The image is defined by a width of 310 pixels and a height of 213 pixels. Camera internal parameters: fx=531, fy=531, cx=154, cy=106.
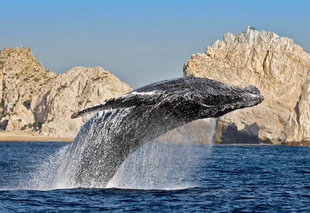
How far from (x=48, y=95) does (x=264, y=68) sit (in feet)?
154

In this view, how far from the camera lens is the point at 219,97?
12453mm

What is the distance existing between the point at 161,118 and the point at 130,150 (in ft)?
4.58

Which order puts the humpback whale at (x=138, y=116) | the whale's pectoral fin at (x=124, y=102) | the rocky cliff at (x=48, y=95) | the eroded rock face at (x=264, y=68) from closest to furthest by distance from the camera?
the whale's pectoral fin at (x=124, y=102)
the humpback whale at (x=138, y=116)
the eroded rock face at (x=264, y=68)
the rocky cliff at (x=48, y=95)

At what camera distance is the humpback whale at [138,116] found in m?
12.4

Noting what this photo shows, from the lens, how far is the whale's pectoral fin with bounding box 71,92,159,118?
11828 mm

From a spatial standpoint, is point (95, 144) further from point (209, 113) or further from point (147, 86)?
point (209, 113)

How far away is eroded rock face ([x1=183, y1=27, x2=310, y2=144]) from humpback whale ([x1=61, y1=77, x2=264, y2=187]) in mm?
82901

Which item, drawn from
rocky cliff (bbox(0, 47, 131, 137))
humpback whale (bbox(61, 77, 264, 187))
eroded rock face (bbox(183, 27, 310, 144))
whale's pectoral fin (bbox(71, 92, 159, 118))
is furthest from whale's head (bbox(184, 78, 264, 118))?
rocky cliff (bbox(0, 47, 131, 137))

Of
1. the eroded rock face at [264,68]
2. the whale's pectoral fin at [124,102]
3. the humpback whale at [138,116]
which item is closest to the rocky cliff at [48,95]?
the eroded rock face at [264,68]

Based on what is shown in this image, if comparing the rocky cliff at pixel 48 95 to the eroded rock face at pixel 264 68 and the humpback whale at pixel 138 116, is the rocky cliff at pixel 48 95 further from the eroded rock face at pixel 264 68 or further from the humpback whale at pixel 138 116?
the humpback whale at pixel 138 116

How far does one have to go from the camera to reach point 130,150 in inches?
550

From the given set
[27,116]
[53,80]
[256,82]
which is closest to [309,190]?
[256,82]

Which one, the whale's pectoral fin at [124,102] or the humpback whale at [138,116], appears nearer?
the whale's pectoral fin at [124,102]

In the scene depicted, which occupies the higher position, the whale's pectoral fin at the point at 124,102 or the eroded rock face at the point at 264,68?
the eroded rock face at the point at 264,68
